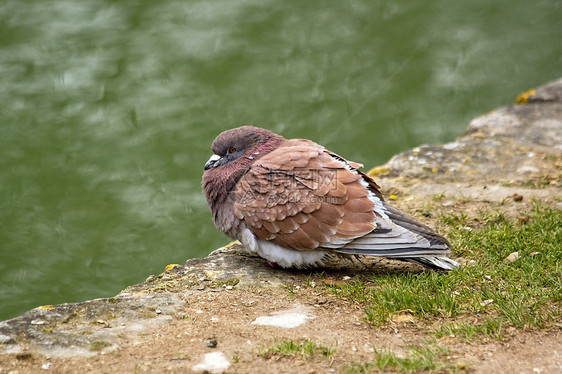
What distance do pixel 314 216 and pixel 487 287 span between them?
1188 millimetres

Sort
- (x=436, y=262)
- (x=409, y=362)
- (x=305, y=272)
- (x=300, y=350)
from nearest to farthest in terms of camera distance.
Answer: (x=409, y=362) < (x=300, y=350) < (x=436, y=262) < (x=305, y=272)

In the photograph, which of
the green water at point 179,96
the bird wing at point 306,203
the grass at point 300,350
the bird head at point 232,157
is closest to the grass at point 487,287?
the bird wing at point 306,203

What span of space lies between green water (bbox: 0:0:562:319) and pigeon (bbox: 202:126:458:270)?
8.77ft

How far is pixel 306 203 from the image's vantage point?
4.07 metres

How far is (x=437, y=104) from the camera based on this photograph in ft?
32.1

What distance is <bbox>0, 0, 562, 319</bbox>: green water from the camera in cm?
695

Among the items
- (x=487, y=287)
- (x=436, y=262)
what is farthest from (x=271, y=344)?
(x=487, y=287)

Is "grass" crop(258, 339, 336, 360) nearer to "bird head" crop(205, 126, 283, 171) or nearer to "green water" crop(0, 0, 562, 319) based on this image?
"bird head" crop(205, 126, 283, 171)

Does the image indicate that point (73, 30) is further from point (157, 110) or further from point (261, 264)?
point (261, 264)

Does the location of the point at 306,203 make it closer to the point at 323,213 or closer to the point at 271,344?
the point at 323,213

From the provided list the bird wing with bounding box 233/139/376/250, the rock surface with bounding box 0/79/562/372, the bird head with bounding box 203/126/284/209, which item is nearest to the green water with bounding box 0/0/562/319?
the rock surface with bounding box 0/79/562/372

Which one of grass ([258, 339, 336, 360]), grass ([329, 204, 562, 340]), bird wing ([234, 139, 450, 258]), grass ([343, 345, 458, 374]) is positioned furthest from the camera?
bird wing ([234, 139, 450, 258])

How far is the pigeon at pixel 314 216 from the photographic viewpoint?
13.2 ft

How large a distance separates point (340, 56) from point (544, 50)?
3.95 meters
